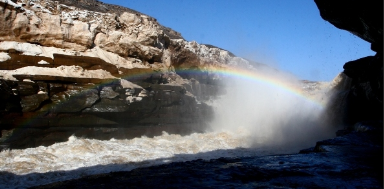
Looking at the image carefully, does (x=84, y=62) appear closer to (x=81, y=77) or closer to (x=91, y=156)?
(x=81, y=77)

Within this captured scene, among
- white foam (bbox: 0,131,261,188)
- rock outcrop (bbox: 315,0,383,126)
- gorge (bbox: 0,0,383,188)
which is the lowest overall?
white foam (bbox: 0,131,261,188)

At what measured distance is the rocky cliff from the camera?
10242 mm

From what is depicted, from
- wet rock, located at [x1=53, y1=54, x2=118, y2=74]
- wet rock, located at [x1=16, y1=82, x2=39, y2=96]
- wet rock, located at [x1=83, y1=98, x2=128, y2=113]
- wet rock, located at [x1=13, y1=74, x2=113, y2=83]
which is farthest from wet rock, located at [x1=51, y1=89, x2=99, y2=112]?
wet rock, located at [x1=53, y1=54, x2=118, y2=74]

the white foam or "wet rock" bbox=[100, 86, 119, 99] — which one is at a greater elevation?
"wet rock" bbox=[100, 86, 119, 99]

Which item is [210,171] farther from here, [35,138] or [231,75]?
[231,75]

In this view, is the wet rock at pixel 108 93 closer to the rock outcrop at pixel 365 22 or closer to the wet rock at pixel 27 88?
the wet rock at pixel 27 88

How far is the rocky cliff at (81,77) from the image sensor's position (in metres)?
10.2

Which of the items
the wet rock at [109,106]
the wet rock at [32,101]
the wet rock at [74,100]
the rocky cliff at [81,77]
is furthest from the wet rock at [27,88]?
the wet rock at [109,106]

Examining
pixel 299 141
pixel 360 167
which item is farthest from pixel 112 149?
pixel 299 141

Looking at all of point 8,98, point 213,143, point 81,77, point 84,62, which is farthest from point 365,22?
point 8,98

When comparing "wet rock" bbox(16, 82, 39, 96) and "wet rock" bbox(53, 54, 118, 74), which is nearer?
"wet rock" bbox(16, 82, 39, 96)

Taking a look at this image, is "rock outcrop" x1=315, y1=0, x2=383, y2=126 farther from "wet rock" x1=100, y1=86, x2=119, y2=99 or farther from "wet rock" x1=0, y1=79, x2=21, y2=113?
"wet rock" x1=0, y1=79, x2=21, y2=113

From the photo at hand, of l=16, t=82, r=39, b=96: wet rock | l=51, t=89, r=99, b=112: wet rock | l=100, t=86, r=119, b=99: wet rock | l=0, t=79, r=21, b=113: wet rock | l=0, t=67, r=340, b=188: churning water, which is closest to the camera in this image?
l=0, t=67, r=340, b=188: churning water

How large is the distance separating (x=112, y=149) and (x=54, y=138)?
2054 millimetres
